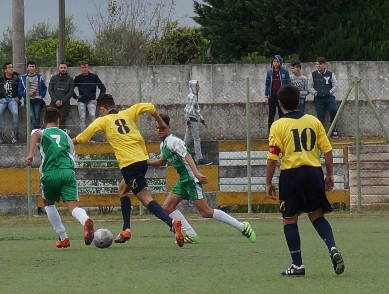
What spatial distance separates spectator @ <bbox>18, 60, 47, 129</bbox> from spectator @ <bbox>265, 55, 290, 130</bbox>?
4.38 metres

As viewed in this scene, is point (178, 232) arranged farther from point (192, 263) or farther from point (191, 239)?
point (192, 263)

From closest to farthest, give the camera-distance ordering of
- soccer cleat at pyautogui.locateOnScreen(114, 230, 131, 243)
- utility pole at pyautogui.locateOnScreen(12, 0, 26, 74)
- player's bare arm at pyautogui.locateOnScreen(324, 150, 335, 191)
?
player's bare arm at pyautogui.locateOnScreen(324, 150, 335, 191) → soccer cleat at pyautogui.locateOnScreen(114, 230, 131, 243) → utility pole at pyautogui.locateOnScreen(12, 0, 26, 74)

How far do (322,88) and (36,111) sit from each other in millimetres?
5612

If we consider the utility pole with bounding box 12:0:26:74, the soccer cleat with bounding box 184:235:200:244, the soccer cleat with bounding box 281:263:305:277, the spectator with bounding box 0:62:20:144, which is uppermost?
the utility pole with bounding box 12:0:26:74

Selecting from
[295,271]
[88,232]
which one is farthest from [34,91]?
[295,271]

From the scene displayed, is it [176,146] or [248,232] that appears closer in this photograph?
[176,146]

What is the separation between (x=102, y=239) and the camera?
1461cm

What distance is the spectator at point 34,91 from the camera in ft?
76.0

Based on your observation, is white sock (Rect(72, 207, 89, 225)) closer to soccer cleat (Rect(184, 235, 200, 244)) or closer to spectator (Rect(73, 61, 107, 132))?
soccer cleat (Rect(184, 235, 200, 244))

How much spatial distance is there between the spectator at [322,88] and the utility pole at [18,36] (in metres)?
7.75

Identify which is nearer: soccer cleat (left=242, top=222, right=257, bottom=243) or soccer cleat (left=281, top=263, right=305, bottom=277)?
soccer cleat (left=281, top=263, right=305, bottom=277)

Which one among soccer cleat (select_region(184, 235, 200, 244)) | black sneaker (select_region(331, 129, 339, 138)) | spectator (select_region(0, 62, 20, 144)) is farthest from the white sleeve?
black sneaker (select_region(331, 129, 339, 138))

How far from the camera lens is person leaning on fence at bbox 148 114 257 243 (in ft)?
50.0

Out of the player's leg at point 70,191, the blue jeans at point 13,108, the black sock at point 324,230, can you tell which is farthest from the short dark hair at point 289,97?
the blue jeans at point 13,108
